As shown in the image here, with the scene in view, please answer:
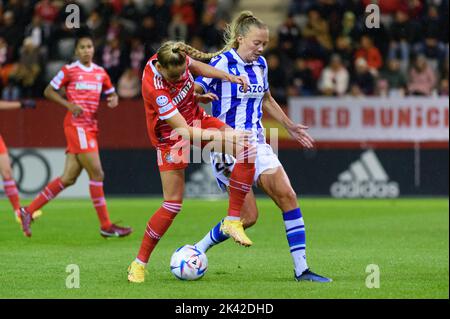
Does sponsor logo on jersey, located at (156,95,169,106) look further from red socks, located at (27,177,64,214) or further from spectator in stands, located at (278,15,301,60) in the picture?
spectator in stands, located at (278,15,301,60)

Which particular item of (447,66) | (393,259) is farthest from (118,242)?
(447,66)

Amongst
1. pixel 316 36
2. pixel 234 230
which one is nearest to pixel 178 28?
pixel 316 36

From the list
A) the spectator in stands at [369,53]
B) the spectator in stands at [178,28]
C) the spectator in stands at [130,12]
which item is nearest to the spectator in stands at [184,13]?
the spectator in stands at [178,28]

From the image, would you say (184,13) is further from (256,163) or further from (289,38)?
(256,163)

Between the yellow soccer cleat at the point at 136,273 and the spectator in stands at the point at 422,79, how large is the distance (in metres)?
11.5

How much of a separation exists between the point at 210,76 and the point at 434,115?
1118 cm

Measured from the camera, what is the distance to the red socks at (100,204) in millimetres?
Answer: 11922

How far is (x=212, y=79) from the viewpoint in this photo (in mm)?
8305

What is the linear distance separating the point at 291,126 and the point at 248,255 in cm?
203

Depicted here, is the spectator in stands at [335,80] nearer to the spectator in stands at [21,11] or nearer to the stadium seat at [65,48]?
the stadium seat at [65,48]

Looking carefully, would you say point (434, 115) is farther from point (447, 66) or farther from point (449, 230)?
point (449, 230)

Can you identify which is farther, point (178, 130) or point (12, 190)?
point (12, 190)

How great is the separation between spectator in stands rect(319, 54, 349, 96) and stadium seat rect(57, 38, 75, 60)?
502cm

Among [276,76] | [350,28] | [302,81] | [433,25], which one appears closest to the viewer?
[276,76]
